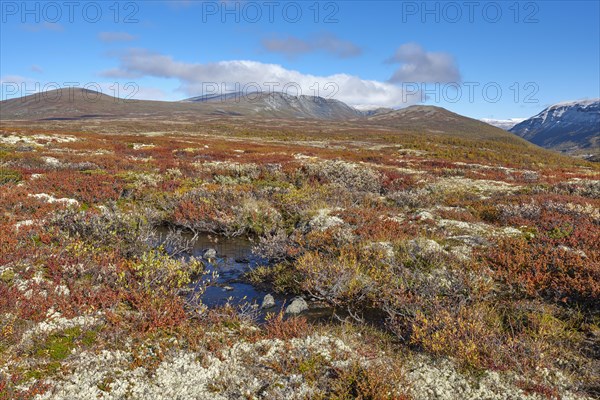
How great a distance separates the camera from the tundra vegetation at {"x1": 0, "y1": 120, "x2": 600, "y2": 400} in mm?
5938

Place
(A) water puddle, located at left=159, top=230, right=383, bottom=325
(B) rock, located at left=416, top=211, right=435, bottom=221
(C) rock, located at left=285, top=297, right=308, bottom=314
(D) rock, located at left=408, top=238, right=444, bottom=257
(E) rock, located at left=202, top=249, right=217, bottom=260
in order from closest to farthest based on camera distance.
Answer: (C) rock, located at left=285, top=297, right=308, bottom=314 → (A) water puddle, located at left=159, top=230, right=383, bottom=325 → (D) rock, located at left=408, top=238, right=444, bottom=257 → (E) rock, located at left=202, top=249, right=217, bottom=260 → (B) rock, located at left=416, top=211, right=435, bottom=221

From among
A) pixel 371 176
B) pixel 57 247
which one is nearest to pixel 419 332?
pixel 57 247

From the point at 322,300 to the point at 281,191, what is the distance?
10353mm

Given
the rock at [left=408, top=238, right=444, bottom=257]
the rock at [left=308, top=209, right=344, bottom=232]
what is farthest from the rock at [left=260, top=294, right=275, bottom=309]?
the rock at [left=408, top=238, right=444, bottom=257]

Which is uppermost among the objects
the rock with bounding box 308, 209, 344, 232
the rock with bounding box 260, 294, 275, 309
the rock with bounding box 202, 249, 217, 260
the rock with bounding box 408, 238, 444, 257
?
the rock with bounding box 308, 209, 344, 232

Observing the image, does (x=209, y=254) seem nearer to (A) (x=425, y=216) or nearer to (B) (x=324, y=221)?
(B) (x=324, y=221)

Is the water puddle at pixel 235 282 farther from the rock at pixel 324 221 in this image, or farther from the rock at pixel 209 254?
the rock at pixel 324 221

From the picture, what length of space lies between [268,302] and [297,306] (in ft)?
2.73

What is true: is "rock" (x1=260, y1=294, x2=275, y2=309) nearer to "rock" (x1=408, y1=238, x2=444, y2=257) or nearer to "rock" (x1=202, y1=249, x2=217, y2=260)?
"rock" (x1=202, y1=249, x2=217, y2=260)

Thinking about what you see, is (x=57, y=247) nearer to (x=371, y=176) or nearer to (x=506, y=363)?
(x=506, y=363)

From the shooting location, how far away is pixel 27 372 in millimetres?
5762

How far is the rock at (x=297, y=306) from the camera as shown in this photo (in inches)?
345

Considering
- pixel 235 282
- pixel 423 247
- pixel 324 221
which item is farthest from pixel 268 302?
pixel 324 221

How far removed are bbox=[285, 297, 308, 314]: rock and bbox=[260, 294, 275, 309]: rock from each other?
58cm
